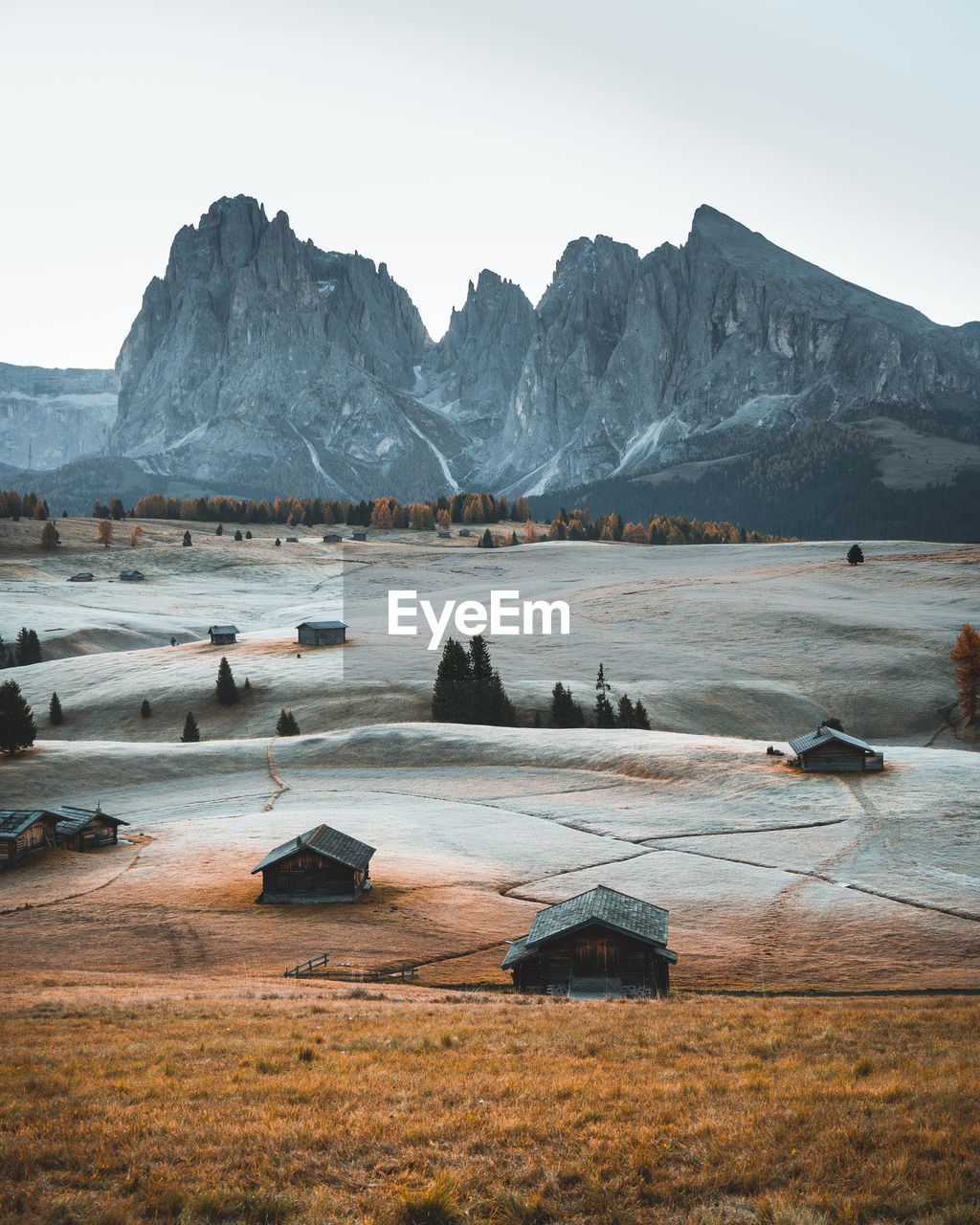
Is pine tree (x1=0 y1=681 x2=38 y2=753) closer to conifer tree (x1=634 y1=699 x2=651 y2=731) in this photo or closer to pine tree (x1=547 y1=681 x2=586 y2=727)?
pine tree (x1=547 y1=681 x2=586 y2=727)

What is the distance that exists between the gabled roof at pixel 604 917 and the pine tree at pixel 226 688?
197ft

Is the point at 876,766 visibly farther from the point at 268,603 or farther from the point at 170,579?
the point at 170,579

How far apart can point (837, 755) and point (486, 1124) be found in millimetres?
52523

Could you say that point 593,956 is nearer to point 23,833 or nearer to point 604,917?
point 604,917

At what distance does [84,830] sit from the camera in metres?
48.5

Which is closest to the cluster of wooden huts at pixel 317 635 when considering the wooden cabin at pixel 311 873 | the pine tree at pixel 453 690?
the pine tree at pixel 453 690

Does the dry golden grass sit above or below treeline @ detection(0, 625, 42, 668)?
above

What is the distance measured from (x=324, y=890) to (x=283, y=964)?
30.2 ft

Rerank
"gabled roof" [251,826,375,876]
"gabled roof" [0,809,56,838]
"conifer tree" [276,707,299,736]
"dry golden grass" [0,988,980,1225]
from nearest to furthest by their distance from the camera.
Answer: "dry golden grass" [0,988,980,1225], "gabled roof" [251,826,375,876], "gabled roof" [0,809,56,838], "conifer tree" [276,707,299,736]

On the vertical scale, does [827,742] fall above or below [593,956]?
above

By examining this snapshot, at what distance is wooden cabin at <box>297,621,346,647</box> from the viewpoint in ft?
342

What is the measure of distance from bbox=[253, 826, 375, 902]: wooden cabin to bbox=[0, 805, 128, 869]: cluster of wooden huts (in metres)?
14.0

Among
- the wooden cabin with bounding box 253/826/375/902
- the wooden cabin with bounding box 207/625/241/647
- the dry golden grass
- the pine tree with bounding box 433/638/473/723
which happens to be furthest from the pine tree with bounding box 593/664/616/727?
the dry golden grass

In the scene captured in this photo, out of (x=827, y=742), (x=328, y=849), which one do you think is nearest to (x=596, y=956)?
(x=328, y=849)
